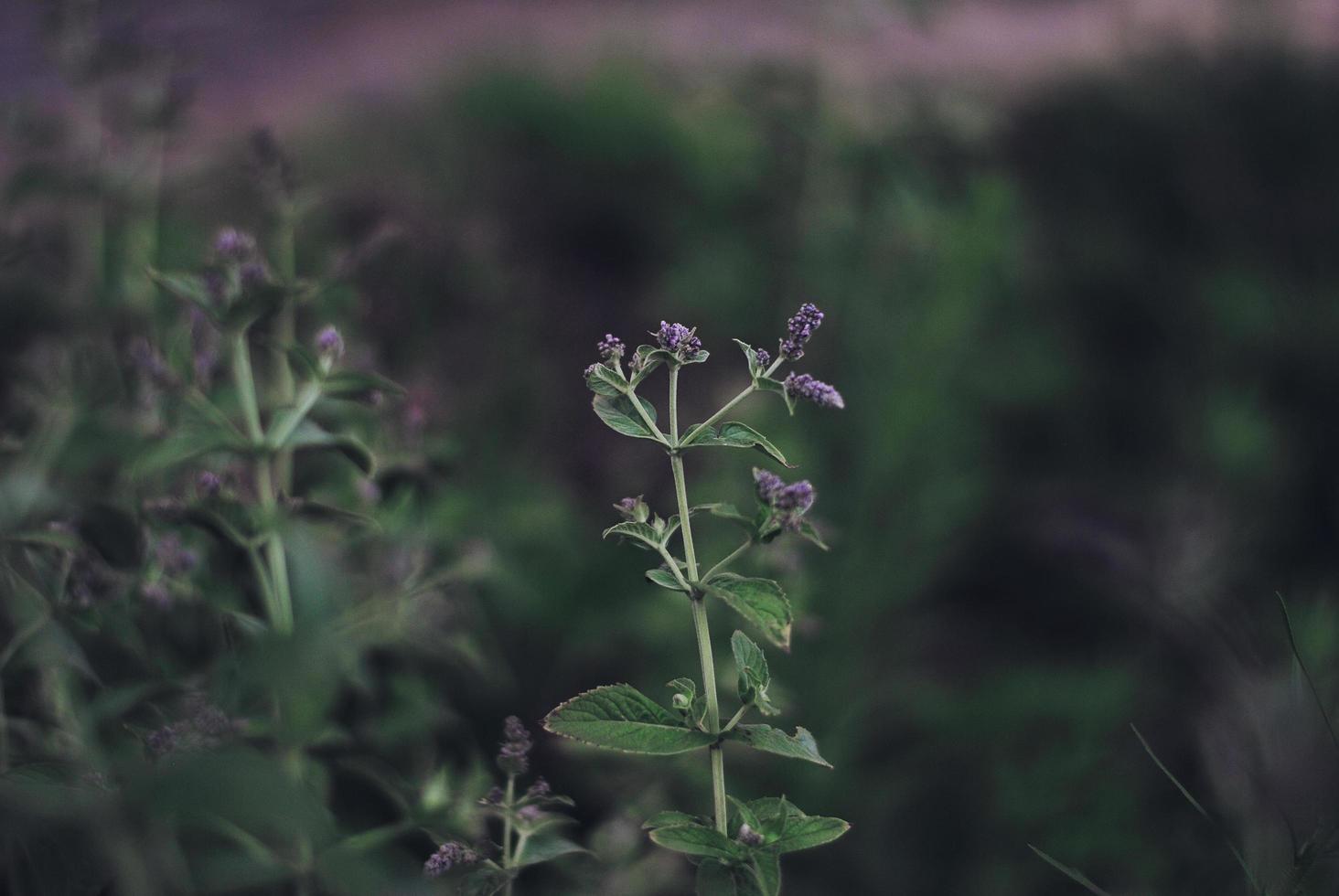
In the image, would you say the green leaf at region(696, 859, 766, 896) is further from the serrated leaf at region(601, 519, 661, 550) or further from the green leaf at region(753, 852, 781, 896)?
the serrated leaf at region(601, 519, 661, 550)

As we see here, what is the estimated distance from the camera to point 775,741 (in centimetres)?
45

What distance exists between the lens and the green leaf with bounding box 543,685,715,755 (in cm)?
44

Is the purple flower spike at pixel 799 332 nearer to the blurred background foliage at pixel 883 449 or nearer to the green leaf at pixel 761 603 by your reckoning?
the green leaf at pixel 761 603

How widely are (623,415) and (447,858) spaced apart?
0.62 feet

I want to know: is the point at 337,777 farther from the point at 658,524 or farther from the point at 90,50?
the point at 90,50

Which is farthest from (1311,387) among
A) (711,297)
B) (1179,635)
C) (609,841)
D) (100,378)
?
(100,378)

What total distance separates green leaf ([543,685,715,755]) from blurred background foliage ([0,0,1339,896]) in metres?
0.10

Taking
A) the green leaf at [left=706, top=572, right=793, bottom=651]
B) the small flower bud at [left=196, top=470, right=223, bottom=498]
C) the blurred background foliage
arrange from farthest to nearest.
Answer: the blurred background foliage, the small flower bud at [left=196, top=470, right=223, bottom=498], the green leaf at [left=706, top=572, right=793, bottom=651]

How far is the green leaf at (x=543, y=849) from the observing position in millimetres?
456

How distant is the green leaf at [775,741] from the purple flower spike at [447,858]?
12 centimetres

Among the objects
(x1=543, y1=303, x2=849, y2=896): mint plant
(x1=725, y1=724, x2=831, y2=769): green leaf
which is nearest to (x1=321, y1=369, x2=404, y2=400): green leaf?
(x1=543, y1=303, x2=849, y2=896): mint plant

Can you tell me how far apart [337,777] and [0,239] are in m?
0.47

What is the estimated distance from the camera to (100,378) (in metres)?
0.83

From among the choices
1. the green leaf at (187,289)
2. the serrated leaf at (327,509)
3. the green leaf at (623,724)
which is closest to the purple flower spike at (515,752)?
the green leaf at (623,724)
